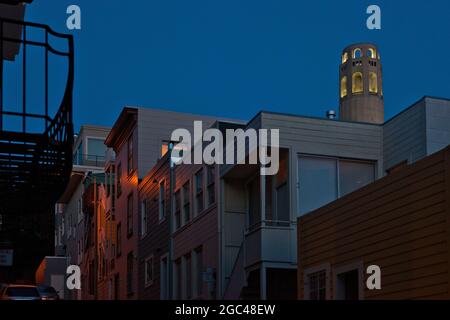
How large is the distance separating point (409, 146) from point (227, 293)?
682 cm

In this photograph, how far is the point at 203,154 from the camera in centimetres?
2934

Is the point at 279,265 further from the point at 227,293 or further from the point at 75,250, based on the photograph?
the point at 75,250

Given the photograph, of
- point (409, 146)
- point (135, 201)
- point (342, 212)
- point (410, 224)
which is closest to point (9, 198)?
point (410, 224)

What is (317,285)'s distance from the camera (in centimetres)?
2084

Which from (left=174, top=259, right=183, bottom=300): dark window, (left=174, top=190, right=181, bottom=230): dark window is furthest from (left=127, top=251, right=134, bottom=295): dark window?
(left=174, top=190, right=181, bottom=230): dark window

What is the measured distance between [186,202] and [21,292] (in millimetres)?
7004

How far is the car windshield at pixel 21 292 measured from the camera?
32609 mm

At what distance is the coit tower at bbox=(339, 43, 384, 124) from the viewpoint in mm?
92500

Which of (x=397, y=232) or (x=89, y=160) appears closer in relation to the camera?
(x=397, y=232)

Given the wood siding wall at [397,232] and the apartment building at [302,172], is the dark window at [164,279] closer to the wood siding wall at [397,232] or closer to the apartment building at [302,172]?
the apartment building at [302,172]

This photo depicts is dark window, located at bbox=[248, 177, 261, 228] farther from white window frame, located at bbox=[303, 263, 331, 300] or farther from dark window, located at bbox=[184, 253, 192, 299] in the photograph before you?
white window frame, located at bbox=[303, 263, 331, 300]

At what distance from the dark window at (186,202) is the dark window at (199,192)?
0.82 meters

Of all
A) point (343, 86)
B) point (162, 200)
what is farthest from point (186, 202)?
point (343, 86)

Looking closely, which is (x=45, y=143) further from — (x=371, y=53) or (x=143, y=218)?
(x=371, y=53)
